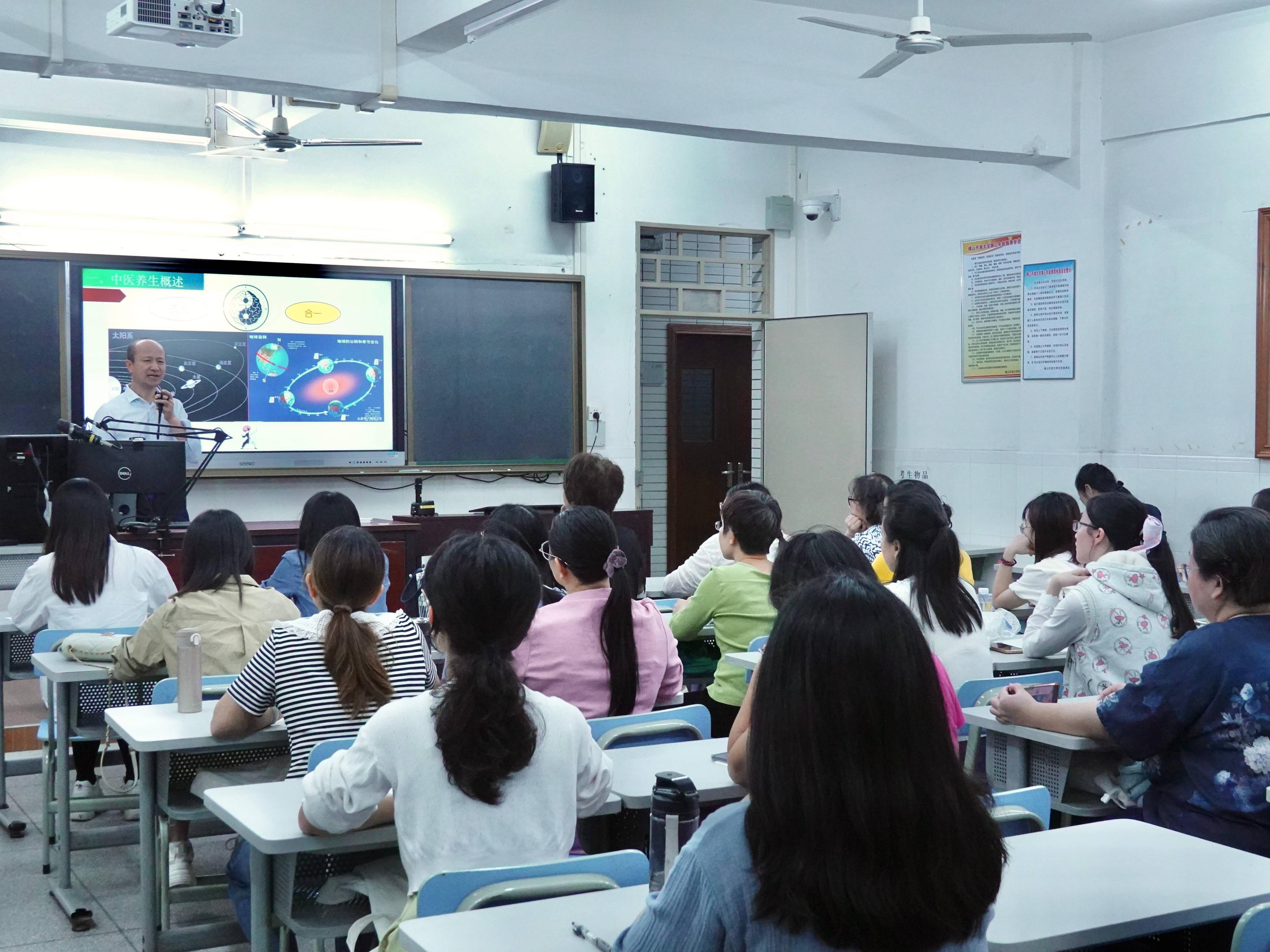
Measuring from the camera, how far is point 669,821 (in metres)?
1.66

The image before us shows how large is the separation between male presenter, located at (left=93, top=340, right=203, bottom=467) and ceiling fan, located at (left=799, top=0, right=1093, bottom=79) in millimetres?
3463

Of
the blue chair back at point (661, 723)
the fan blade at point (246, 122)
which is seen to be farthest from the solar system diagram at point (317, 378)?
the blue chair back at point (661, 723)

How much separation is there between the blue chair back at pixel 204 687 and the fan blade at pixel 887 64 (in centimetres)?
337

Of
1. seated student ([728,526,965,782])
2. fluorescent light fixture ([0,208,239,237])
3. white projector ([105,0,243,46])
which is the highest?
white projector ([105,0,243,46])

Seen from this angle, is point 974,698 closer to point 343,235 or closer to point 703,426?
point 343,235

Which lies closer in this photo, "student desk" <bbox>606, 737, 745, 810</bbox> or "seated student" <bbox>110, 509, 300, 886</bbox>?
"student desk" <bbox>606, 737, 745, 810</bbox>

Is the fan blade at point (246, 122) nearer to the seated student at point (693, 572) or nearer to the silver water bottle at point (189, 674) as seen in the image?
the seated student at point (693, 572)

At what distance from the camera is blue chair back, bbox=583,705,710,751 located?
2805 mm

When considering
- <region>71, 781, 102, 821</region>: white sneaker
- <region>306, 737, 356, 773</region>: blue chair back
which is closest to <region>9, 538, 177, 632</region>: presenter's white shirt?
<region>71, 781, 102, 821</region>: white sneaker

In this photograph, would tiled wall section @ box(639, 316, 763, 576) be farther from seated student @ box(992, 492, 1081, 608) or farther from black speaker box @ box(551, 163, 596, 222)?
seated student @ box(992, 492, 1081, 608)

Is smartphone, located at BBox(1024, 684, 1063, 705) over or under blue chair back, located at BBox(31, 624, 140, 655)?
over

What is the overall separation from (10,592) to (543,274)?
12.1ft

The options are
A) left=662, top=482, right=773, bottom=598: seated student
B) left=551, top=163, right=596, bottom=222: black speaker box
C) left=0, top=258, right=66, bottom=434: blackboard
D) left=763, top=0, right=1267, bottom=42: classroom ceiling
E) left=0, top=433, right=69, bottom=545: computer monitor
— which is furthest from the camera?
left=551, top=163, right=596, bottom=222: black speaker box

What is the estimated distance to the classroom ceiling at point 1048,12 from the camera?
6.04 meters
